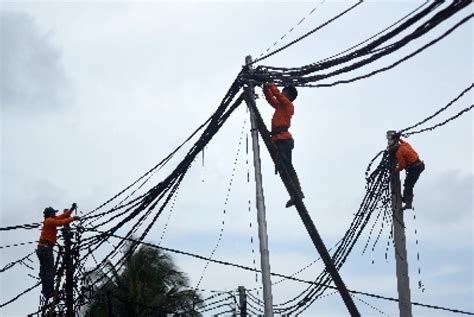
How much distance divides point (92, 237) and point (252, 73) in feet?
19.0

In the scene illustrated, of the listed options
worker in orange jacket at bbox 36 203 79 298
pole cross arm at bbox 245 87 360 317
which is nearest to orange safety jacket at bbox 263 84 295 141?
pole cross arm at bbox 245 87 360 317

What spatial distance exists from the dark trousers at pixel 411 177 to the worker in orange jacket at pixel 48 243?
6029 mm

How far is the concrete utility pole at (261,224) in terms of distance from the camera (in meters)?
10.5

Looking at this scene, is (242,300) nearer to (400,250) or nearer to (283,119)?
(400,250)

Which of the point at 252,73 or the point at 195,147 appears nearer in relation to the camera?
the point at 252,73

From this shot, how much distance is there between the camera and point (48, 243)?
646 inches

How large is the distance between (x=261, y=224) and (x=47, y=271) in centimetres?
725

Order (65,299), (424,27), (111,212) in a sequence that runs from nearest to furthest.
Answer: (424,27)
(111,212)
(65,299)

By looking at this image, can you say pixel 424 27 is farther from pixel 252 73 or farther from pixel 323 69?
pixel 252 73

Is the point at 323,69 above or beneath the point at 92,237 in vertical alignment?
beneath

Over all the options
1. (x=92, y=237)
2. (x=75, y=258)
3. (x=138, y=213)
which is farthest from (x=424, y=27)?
(x=75, y=258)

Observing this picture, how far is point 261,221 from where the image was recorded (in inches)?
428

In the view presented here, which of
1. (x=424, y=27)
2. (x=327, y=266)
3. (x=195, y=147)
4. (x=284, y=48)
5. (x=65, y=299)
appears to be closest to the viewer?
(x=424, y=27)

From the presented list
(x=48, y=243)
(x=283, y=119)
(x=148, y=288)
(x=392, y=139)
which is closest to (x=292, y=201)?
(x=283, y=119)
